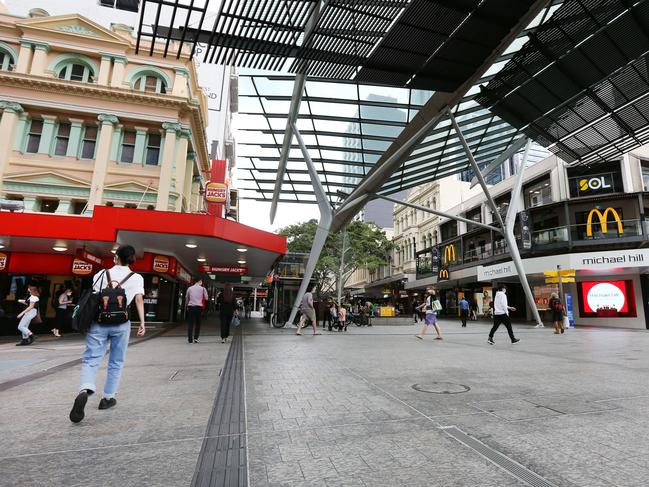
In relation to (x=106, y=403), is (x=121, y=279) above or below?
above

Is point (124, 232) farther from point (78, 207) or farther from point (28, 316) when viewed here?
point (78, 207)

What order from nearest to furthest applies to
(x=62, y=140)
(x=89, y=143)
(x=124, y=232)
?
1. (x=124, y=232)
2. (x=62, y=140)
3. (x=89, y=143)

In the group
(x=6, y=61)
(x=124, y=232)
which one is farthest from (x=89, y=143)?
(x=124, y=232)

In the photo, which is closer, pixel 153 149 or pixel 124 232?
pixel 124 232

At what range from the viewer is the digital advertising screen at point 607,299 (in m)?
25.7

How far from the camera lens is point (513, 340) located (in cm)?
1176

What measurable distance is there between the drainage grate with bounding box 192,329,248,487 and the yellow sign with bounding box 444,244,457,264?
38701 mm

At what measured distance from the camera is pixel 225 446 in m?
3.18

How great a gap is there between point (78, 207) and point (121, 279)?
2160 cm

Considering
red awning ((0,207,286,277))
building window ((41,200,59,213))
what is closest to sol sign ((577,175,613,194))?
red awning ((0,207,286,277))

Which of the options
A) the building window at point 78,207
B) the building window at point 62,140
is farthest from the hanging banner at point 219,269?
the building window at point 62,140

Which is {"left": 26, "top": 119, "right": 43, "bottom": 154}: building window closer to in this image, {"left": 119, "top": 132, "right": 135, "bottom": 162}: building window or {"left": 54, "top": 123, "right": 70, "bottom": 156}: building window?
{"left": 54, "top": 123, "right": 70, "bottom": 156}: building window

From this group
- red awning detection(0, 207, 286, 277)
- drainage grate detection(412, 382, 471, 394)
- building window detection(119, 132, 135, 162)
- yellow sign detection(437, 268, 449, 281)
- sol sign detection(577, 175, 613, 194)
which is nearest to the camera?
drainage grate detection(412, 382, 471, 394)

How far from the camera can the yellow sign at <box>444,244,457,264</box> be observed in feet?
135
